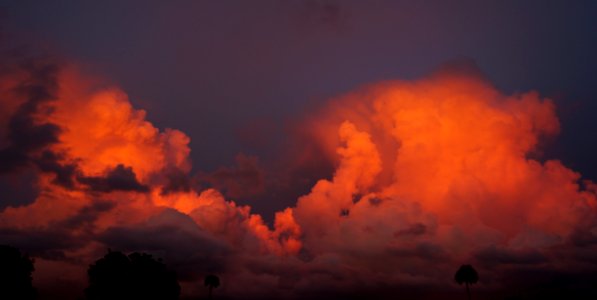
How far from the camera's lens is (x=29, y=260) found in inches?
3191

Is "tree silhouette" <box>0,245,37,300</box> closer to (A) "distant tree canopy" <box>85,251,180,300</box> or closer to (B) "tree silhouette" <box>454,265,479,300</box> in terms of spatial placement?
(A) "distant tree canopy" <box>85,251,180,300</box>

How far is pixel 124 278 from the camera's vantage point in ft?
286

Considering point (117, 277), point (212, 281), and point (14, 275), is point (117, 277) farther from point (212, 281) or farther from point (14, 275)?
point (212, 281)

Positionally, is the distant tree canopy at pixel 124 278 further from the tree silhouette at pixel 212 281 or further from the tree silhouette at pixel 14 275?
the tree silhouette at pixel 212 281

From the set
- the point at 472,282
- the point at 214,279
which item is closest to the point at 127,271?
the point at 214,279

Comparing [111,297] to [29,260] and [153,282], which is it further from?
[29,260]

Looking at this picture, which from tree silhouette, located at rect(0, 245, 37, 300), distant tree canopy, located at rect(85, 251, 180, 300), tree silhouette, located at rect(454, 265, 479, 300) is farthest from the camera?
tree silhouette, located at rect(454, 265, 479, 300)

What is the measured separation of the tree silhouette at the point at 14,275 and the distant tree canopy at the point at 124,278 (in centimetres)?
985

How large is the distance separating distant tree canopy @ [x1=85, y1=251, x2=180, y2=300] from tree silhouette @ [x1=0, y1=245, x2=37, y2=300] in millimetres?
9854

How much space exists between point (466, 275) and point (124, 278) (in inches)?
3751

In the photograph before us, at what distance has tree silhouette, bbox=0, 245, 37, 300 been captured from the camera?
76438 mm

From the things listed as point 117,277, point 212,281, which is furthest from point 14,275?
point 212,281

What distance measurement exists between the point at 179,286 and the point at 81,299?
61.1ft

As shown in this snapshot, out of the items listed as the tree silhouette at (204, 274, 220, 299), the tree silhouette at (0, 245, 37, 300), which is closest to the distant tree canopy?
the tree silhouette at (0, 245, 37, 300)
